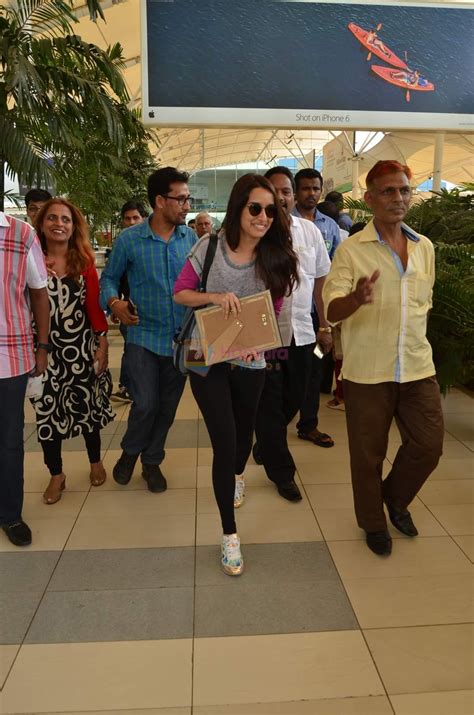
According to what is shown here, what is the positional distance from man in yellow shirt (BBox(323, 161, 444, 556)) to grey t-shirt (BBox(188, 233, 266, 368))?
0.37 metres

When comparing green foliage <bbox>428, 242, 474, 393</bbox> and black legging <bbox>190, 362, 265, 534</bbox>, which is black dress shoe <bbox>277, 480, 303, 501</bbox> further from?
green foliage <bbox>428, 242, 474, 393</bbox>

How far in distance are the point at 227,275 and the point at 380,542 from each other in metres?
1.42

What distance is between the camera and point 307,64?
3.22m

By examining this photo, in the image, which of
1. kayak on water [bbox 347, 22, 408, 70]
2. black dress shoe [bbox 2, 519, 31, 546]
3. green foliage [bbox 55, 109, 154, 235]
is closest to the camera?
black dress shoe [bbox 2, 519, 31, 546]

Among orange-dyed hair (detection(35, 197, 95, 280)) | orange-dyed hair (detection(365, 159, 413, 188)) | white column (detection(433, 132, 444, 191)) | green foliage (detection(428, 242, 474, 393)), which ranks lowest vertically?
green foliage (detection(428, 242, 474, 393))

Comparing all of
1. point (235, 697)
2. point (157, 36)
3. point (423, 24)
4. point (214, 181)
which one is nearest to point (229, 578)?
point (235, 697)

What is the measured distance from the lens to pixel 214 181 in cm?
3956

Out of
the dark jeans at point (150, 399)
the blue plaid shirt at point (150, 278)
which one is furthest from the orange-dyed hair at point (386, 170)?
the dark jeans at point (150, 399)

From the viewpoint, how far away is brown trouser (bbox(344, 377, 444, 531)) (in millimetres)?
2463

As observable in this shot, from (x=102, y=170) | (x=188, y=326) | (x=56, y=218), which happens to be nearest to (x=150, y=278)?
(x=56, y=218)

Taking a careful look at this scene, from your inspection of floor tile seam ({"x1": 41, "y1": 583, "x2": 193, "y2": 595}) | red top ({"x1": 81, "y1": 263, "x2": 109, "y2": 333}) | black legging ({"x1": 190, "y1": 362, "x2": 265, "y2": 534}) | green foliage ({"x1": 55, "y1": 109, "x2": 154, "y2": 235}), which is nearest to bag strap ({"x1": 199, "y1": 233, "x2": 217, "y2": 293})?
black legging ({"x1": 190, "y1": 362, "x2": 265, "y2": 534})

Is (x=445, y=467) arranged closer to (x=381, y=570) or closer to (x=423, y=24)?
(x=381, y=570)

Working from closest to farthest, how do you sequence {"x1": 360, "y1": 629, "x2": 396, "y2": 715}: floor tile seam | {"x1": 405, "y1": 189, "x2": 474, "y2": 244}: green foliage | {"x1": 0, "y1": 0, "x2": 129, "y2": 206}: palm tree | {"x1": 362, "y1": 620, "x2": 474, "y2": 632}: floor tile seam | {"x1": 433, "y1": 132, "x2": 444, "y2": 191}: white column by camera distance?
{"x1": 360, "y1": 629, "x2": 396, "y2": 715}: floor tile seam < {"x1": 362, "y1": 620, "x2": 474, "y2": 632}: floor tile seam < {"x1": 0, "y1": 0, "x2": 129, "y2": 206}: palm tree < {"x1": 405, "y1": 189, "x2": 474, "y2": 244}: green foliage < {"x1": 433, "y1": 132, "x2": 444, "y2": 191}: white column

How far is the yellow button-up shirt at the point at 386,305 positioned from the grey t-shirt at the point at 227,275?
368 mm
